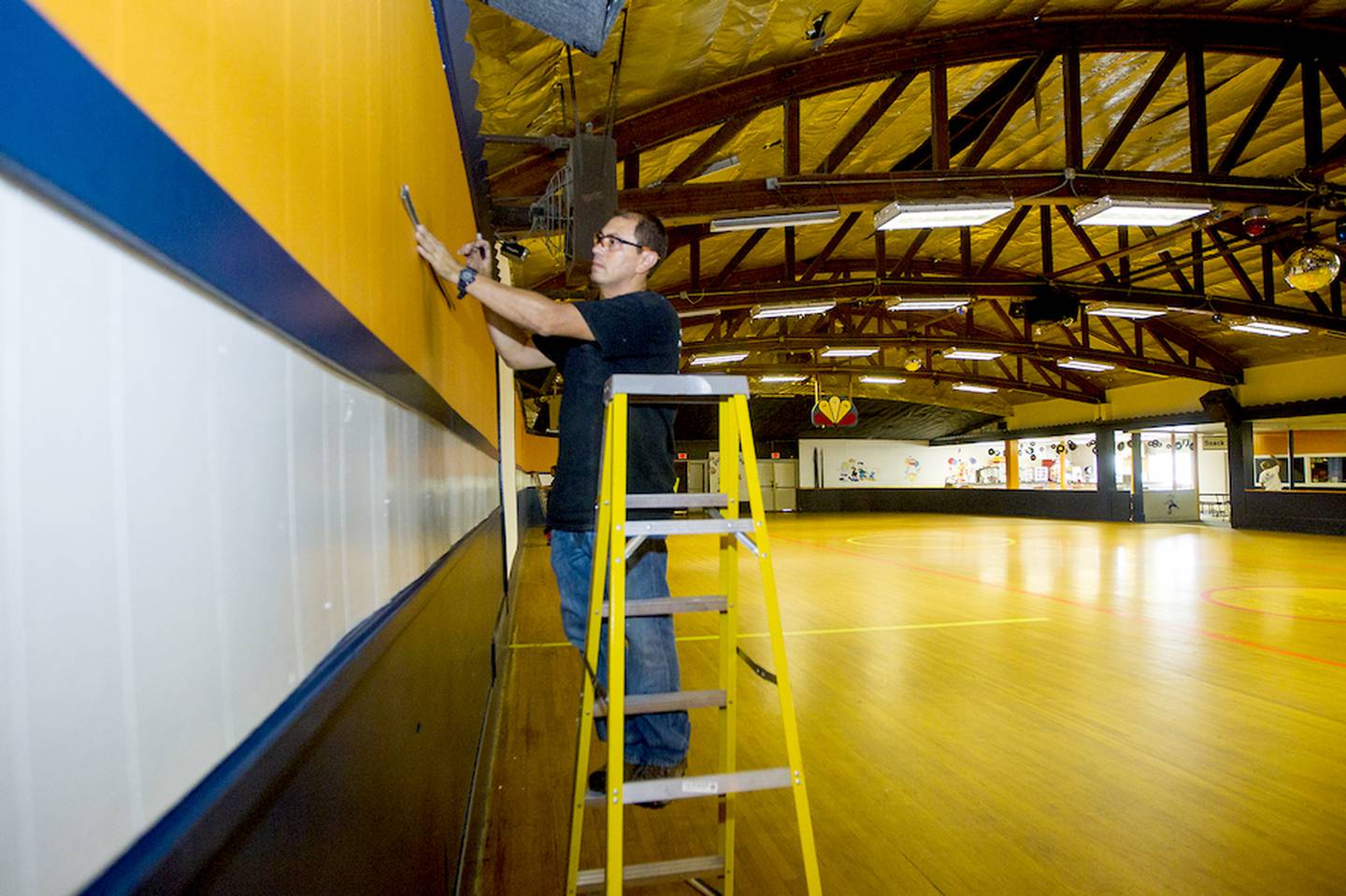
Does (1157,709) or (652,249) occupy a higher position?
(652,249)

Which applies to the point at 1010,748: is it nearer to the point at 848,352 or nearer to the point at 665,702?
the point at 665,702

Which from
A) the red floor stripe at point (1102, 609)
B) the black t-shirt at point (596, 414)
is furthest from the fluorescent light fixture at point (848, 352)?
the black t-shirt at point (596, 414)

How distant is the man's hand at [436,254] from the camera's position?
1.45 metres

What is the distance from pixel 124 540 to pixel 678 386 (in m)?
1.18

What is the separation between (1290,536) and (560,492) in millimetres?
14742

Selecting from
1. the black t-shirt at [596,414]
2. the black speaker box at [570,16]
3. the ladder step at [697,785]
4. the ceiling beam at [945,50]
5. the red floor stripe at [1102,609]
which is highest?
the ceiling beam at [945,50]

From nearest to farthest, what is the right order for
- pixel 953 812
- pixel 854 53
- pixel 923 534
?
pixel 953 812 < pixel 854 53 < pixel 923 534

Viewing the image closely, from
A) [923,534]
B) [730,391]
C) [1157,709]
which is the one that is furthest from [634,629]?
[923,534]

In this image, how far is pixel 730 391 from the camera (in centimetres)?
158

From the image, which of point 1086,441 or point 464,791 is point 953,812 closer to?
point 464,791

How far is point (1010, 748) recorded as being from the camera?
281cm

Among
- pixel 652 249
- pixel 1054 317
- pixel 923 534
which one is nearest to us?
pixel 652 249

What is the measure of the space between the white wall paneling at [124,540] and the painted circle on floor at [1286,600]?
22.7 ft

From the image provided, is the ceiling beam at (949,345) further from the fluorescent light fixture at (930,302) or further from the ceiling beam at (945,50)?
the ceiling beam at (945,50)
